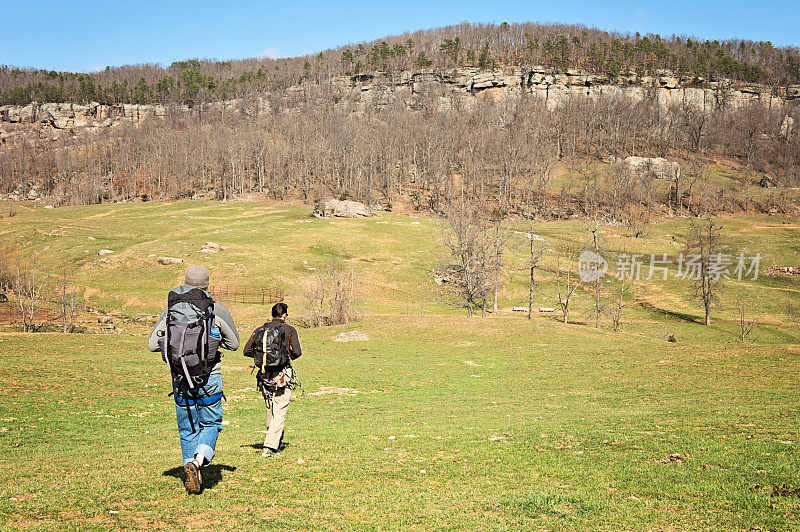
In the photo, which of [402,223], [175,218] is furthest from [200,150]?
[402,223]

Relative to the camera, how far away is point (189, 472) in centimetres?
880

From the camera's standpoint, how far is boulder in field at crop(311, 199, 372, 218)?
356ft

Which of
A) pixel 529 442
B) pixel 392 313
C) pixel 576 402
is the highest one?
pixel 529 442

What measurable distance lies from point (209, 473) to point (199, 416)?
1.52 meters

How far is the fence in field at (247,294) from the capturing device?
61.1 meters

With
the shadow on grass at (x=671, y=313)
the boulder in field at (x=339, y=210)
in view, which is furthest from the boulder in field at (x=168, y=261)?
the shadow on grass at (x=671, y=313)

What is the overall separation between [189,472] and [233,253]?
231ft

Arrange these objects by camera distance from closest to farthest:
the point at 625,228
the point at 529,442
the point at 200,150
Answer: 1. the point at 529,442
2. the point at 625,228
3. the point at 200,150

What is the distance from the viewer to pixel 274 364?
1155cm

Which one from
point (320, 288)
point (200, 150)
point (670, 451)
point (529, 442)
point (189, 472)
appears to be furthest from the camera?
point (200, 150)

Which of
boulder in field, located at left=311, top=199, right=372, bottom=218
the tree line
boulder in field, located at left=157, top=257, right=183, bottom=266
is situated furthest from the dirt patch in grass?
the tree line

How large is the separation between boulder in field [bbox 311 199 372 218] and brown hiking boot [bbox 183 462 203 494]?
100393 mm

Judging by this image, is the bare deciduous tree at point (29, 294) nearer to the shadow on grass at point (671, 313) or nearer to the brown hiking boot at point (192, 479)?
the brown hiking boot at point (192, 479)

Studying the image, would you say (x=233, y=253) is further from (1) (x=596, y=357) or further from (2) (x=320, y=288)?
Result: (1) (x=596, y=357)
